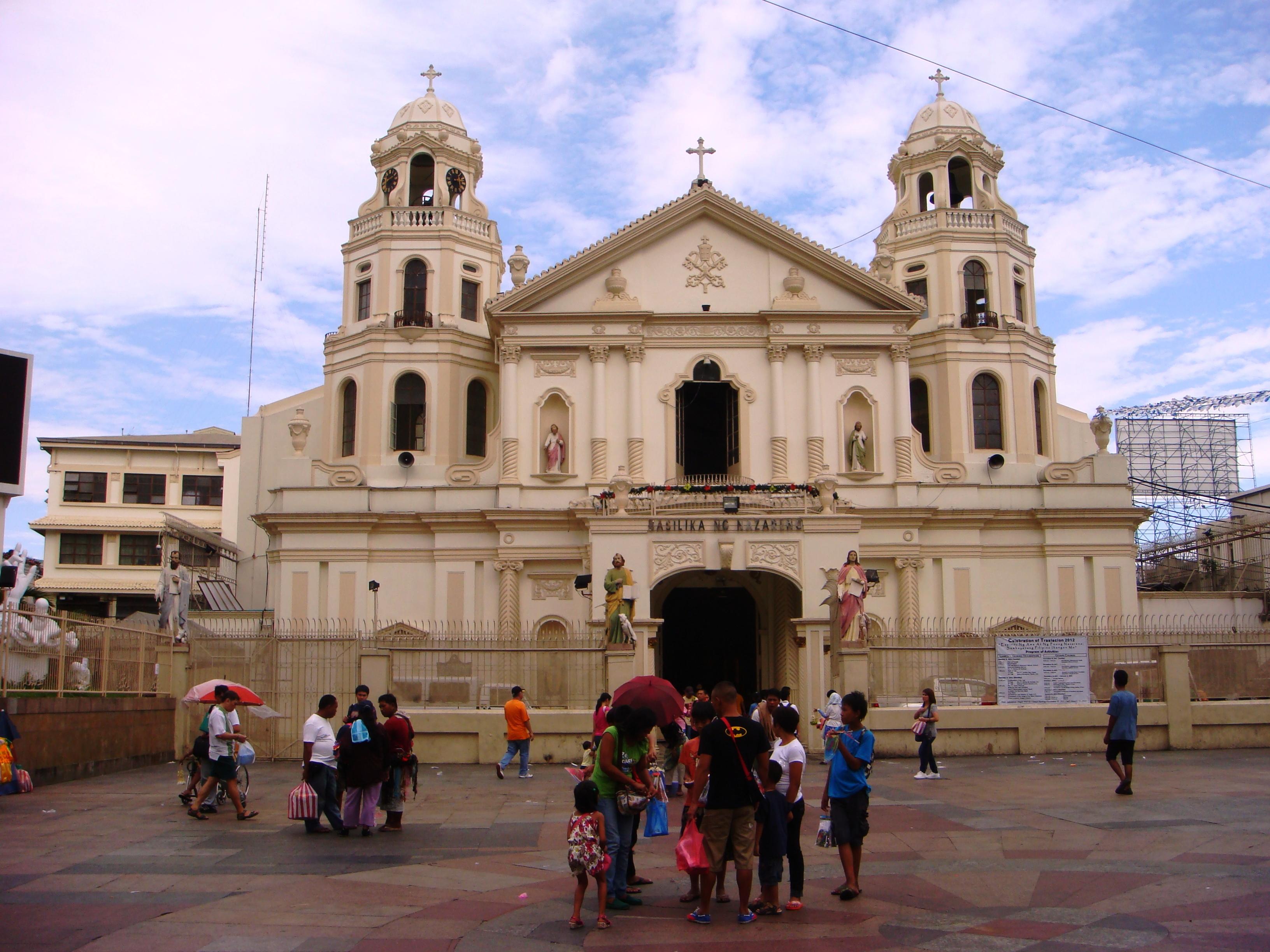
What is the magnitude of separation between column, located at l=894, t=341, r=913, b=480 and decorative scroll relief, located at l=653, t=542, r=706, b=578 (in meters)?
8.79

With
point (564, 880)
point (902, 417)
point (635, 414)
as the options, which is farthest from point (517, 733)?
point (902, 417)

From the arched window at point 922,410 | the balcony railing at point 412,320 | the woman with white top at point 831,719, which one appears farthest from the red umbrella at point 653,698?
the arched window at point 922,410

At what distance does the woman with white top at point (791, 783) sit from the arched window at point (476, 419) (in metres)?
29.8

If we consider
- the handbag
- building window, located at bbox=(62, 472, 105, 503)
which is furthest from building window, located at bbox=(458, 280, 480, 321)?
the handbag

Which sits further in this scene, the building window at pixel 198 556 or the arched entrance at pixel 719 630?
the building window at pixel 198 556

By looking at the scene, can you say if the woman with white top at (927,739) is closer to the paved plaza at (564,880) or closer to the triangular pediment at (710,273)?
the paved plaza at (564,880)

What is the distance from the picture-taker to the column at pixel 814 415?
3600cm

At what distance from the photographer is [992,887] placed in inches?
435

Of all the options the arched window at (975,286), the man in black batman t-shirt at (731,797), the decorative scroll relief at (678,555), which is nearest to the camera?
the man in black batman t-shirt at (731,797)

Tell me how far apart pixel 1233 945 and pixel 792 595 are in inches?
941

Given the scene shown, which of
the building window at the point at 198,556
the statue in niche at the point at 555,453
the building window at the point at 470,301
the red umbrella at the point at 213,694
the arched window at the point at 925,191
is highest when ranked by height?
the arched window at the point at 925,191

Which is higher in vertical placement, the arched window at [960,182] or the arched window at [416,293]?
the arched window at [960,182]

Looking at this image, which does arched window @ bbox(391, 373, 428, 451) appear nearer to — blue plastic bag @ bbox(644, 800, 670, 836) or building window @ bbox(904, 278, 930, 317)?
building window @ bbox(904, 278, 930, 317)

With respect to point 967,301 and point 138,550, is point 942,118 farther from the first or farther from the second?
point 138,550
